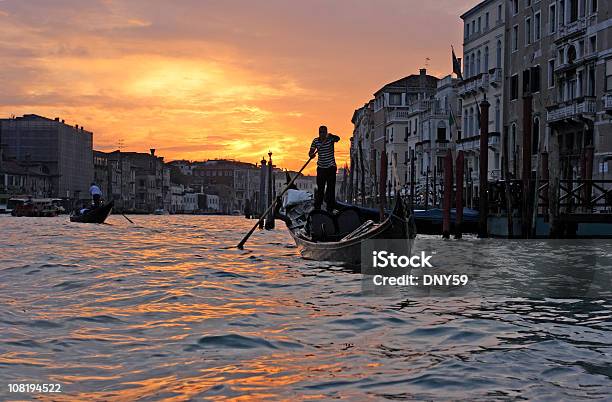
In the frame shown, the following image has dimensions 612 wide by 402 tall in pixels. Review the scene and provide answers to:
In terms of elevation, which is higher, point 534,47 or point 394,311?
point 534,47

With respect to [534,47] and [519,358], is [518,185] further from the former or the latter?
[519,358]

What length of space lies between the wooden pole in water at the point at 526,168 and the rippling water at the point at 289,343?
Answer: 829 centimetres

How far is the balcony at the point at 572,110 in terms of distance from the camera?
22828 millimetres

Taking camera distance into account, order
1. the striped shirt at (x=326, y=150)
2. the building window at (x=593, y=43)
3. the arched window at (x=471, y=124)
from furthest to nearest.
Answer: the arched window at (x=471, y=124), the building window at (x=593, y=43), the striped shirt at (x=326, y=150)

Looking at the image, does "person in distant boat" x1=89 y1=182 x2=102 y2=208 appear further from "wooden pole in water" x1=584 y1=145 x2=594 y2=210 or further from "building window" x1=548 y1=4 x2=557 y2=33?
"wooden pole in water" x1=584 y1=145 x2=594 y2=210

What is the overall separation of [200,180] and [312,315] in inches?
5034

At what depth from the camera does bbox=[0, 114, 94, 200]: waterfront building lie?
2842 inches

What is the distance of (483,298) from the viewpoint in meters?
7.51

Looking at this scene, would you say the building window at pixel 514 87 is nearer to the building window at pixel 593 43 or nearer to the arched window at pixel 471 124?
the arched window at pixel 471 124

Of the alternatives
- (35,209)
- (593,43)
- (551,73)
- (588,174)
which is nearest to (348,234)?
(588,174)

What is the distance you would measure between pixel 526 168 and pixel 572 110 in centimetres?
828

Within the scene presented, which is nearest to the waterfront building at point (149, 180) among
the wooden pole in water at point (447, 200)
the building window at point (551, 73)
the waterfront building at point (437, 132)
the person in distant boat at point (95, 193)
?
the waterfront building at point (437, 132)

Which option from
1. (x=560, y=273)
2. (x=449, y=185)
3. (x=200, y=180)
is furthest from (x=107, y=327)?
(x=200, y=180)

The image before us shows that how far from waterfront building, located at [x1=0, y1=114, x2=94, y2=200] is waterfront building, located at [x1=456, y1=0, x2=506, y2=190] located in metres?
45.7
